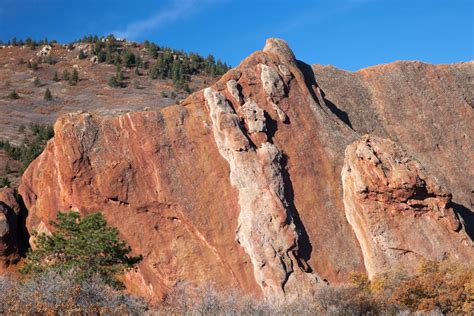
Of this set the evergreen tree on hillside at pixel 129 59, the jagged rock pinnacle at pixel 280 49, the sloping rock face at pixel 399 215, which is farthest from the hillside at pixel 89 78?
the sloping rock face at pixel 399 215

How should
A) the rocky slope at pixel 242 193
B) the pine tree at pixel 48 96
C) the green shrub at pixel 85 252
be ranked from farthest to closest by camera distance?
the pine tree at pixel 48 96, the rocky slope at pixel 242 193, the green shrub at pixel 85 252

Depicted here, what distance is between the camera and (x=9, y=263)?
32438 mm

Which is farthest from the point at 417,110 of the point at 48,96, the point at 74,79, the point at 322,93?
the point at 74,79

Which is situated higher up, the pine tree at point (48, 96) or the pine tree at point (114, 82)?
the pine tree at point (114, 82)

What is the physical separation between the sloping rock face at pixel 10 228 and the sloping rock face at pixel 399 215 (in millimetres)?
17928

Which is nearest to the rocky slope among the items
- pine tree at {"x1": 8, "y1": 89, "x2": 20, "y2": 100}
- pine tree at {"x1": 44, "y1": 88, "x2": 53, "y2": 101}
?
pine tree at {"x1": 44, "y1": 88, "x2": 53, "y2": 101}

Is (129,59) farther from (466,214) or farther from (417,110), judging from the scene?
(466,214)

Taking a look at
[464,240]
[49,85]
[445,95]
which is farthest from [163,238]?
[49,85]

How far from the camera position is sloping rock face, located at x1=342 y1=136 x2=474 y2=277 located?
2738 centimetres

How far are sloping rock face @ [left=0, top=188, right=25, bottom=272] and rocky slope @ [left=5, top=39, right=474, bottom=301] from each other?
209 centimetres

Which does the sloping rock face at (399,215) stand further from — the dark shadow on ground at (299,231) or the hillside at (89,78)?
the hillside at (89,78)

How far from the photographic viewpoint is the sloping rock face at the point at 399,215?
27375mm

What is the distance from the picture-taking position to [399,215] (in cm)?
2816

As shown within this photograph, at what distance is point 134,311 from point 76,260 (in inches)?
234
